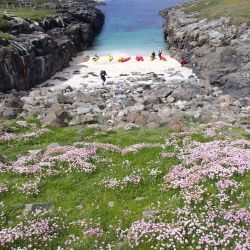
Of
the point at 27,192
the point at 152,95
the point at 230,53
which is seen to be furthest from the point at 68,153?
the point at 230,53

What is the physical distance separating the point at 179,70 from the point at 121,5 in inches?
5352

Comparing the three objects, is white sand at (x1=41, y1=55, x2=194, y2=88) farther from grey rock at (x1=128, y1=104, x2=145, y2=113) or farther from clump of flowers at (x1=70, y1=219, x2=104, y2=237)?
clump of flowers at (x1=70, y1=219, x2=104, y2=237)

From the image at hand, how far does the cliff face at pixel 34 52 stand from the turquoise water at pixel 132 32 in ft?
26.9

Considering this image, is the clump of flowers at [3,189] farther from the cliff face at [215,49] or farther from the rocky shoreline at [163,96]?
the cliff face at [215,49]

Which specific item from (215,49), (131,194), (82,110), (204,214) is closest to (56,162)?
(131,194)

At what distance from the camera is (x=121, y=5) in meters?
199

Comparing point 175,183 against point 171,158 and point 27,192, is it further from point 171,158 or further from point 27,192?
point 27,192

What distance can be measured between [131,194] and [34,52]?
181 feet

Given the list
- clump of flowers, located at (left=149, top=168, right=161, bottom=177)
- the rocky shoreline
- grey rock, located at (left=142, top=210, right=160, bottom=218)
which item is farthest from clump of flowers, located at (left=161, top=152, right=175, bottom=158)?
the rocky shoreline

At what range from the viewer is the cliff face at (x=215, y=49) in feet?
186

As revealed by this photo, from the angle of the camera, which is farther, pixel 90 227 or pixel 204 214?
pixel 90 227

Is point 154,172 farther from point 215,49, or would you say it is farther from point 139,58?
point 139,58

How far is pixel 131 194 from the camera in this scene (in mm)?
16766

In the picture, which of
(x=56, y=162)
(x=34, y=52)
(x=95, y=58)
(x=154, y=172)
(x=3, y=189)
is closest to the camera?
(x=3, y=189)
